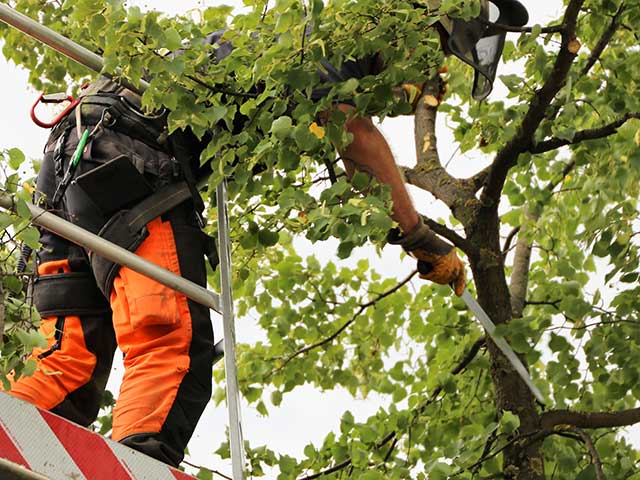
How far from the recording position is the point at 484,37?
4.97 metres

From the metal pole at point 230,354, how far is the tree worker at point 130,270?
0.33 feet

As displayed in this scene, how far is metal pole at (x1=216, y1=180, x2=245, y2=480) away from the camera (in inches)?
141

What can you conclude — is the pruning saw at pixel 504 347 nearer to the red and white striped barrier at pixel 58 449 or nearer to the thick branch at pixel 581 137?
the thick branch at pixel 581 137

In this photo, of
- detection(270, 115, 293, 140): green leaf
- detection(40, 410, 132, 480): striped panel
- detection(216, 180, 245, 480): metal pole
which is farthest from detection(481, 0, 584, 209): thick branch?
detection(40, 410, 132, 480): striped panel

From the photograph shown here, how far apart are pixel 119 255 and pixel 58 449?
41.6 inches

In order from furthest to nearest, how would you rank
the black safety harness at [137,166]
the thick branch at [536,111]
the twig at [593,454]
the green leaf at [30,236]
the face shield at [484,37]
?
the twig at [593,454] → the thick branch at [536,111] → the face shield at [484,37] → the black safety harness at [137,166] → the green leaf at [30,236]

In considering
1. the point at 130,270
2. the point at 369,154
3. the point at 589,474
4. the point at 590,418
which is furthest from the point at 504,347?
the point at 130,270

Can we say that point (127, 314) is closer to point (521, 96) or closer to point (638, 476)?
point (521, 96)

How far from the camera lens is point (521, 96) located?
5.66m

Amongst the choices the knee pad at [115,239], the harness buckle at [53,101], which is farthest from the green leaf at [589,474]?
the harness buckle at [53,101]

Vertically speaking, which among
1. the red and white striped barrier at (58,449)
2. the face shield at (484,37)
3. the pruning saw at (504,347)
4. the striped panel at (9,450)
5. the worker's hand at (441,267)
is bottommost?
the striped panel at (9,450)

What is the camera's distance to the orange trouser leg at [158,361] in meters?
3.71

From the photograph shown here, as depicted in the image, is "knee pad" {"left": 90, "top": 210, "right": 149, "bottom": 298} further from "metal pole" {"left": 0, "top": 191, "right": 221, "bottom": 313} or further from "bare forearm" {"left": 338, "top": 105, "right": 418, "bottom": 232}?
"bare forearm" {"left": 338, "top": 105, "right": 418, "bottom": 232}

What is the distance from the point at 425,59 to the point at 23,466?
2.43 metres
